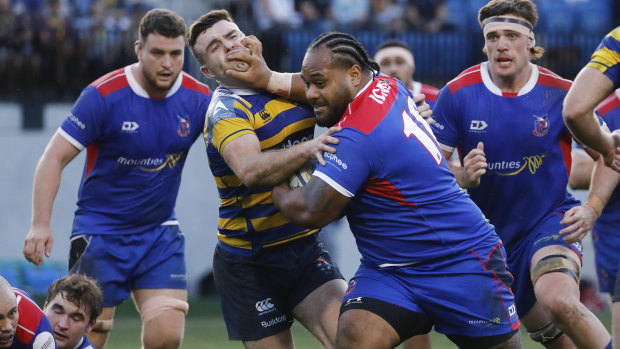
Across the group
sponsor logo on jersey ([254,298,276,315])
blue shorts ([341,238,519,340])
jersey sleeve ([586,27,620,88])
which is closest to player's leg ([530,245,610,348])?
blue shorts ([341,238,519,340])

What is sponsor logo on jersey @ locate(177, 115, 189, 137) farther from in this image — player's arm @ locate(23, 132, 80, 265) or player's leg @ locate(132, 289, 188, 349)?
player's leg @ locate(132, 289, 188, 349)

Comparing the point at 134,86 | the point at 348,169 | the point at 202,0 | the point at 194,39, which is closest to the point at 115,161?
the point at 134,86

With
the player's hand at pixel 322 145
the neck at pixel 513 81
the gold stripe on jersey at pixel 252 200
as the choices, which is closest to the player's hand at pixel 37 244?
the gold stripe on jersey at pixel 252 200

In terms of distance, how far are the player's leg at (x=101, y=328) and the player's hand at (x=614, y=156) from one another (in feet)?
11.8

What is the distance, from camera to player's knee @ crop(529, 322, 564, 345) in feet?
21.9

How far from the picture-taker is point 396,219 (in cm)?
512

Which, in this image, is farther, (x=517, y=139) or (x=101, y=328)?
(x=101, y=328)

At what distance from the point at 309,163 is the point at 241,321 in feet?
3.92

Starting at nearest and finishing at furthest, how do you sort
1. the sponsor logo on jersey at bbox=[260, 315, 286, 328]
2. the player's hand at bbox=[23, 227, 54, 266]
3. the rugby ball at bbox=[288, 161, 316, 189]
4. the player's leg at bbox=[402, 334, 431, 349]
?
the rugby ball at bbox=[288, 161, 316, 189] < the sponsor logo on jersey at bbox=[260, 315, 286, 328] < the player's hand at bbox=[23, 227, 54, 266] < the player's leg at bbox=[402, 334, 431, 349]

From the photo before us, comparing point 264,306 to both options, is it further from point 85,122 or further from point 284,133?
point 85,122

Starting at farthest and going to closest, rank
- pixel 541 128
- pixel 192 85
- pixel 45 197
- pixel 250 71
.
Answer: pixel 192 85, pixel 45 197, pixel 541 128, pixel 250 71

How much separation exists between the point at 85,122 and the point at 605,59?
3.64 meters

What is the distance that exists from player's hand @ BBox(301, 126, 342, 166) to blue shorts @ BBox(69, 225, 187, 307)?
8.11ft

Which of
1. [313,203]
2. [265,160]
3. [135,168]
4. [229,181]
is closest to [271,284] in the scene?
[229,181]
